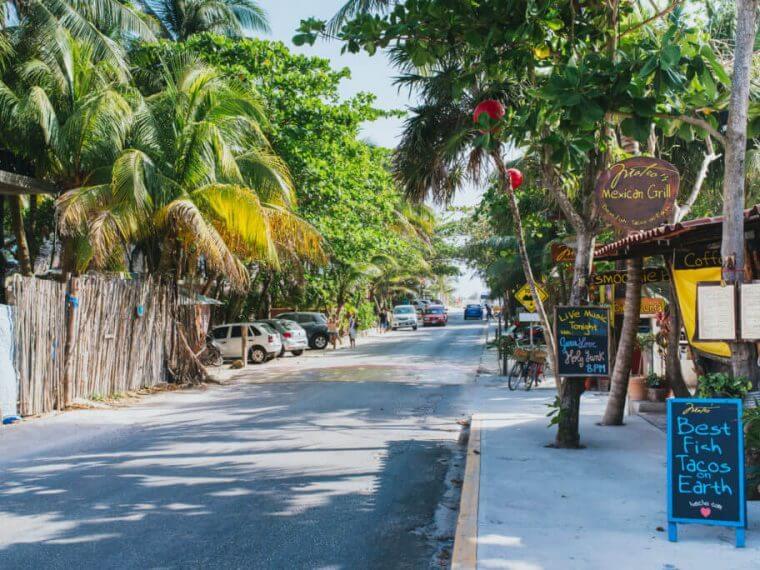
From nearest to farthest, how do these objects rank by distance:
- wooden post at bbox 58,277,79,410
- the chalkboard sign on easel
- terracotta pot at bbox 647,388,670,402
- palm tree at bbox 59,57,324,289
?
the chalkboard sign on easel < terracotta pot at bbox 647,388,670,402 < wooden post at bbox 58,277,79,410 < palm tree at bbox 59,57,324,289

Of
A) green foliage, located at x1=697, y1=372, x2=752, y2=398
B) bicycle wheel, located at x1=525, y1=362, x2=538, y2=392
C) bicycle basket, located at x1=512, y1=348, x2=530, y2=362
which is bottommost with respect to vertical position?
bicycle wheel, located at x1=525, y1=362, x2=538, y2=392

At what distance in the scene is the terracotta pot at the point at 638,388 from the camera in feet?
43.9

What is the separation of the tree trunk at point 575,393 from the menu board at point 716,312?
344cm

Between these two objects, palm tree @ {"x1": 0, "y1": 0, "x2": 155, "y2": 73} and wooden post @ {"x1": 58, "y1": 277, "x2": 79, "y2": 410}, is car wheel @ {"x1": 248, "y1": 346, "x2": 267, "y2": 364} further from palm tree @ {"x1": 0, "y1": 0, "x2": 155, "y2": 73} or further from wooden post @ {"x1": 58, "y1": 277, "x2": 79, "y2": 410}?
wooden post @ {"x1": 58, "y1": 277, "x2": 79, "y2": 410}

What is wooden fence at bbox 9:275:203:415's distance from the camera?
12398mm

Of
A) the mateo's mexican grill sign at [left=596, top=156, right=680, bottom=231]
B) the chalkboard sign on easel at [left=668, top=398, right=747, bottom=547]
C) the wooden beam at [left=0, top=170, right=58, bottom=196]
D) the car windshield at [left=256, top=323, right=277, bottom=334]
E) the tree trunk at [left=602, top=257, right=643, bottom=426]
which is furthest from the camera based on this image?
the car windshield at [left=256, top=323, right=277, bottom=334]

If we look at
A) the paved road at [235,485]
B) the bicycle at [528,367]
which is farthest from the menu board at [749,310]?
the bicycle at [528,367]

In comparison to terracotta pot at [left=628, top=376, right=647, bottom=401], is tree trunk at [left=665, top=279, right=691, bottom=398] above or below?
above

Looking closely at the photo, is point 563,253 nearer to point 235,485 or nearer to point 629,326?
point 629,326

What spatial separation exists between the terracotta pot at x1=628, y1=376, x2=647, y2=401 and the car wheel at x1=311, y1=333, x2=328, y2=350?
21.4 meters

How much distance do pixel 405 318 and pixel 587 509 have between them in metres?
50.8

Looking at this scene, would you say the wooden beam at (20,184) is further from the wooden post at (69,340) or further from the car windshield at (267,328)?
the car windshield at (267,328)

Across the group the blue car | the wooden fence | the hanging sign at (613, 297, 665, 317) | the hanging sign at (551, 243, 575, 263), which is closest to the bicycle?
the hanging sign at (613, 297, 665, 317)

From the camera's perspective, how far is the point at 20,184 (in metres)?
14.2
